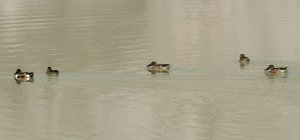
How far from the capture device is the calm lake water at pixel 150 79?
134 feet

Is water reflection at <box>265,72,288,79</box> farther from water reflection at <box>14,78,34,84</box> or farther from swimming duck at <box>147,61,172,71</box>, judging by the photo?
water reflection at <box>14,78,34,84</box>

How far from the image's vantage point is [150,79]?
5088 cm

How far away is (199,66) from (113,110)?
37.5 ft

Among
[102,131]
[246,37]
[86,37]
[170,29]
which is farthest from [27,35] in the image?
[102,131]

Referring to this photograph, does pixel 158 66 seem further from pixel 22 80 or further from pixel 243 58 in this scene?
pixel 22 80

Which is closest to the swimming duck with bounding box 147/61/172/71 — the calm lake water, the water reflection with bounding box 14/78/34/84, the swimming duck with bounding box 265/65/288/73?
the calm lake water

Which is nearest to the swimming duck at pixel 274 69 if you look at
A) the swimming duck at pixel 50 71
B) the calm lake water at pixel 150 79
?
the calm lake water at pixel 150 79

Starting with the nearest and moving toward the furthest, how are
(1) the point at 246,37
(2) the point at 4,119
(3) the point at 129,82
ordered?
1. (2) the point at 4,119
2. (3) the point at 129,82
3. (1) the point at 246,37

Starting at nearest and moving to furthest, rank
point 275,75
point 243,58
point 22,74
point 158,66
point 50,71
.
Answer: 1. point 275,75
2. point 22,74
3. point 50,71
4. point 158,66
5. point 243,58

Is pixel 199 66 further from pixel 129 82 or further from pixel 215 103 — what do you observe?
pixel 215 103

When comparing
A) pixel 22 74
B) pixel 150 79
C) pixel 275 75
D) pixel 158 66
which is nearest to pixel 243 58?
pixel 275 75

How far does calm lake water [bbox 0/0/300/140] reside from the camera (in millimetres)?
40781

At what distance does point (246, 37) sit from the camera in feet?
225

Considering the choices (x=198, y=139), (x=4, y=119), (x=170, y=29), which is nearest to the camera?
(x=198, y=139)
